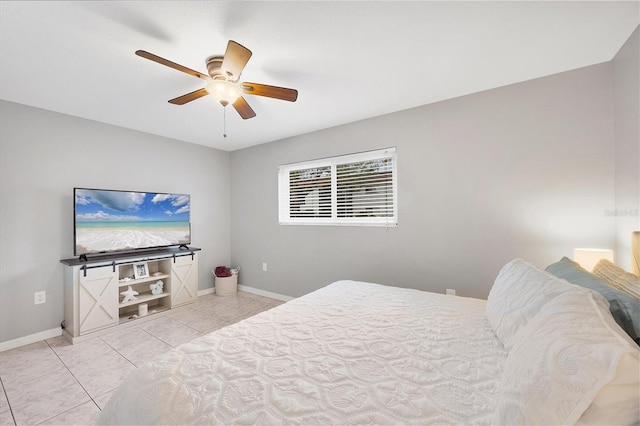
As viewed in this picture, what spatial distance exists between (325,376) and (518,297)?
3.22ft

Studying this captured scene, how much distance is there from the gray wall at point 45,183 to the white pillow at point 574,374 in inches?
159

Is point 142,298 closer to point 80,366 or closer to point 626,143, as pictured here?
point 80,366

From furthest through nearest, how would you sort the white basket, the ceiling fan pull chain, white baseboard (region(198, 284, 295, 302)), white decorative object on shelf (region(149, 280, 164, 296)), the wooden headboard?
the white basket → white baseboard (region(198, 284, 295, 302)) → white decorative object on shelf (region(149, 280, 164, 296)) → the ceiling fan pull chain → the wooden headboard

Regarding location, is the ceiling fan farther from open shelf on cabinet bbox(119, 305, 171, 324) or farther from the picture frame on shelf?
open shelf on cabinet bbox(119, 305, 171, 324)

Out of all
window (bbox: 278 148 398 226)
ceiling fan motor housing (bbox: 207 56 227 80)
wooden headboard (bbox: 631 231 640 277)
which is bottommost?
wooden headboard (bbox: 631 231 640 277)

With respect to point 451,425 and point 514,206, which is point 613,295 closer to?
point 451,425

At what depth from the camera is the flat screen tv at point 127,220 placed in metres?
2.97

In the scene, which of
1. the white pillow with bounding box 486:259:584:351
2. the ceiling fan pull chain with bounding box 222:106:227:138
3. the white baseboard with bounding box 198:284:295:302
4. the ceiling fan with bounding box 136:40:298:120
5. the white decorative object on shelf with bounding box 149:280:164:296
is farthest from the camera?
the white baseboard with bounding box 198:284:295:302

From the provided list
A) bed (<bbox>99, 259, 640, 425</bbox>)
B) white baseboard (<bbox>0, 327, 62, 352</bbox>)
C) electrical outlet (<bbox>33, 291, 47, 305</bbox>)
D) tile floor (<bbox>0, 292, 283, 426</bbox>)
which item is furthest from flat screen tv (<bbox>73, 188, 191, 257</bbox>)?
bed (<bbox>99, 259, 640, 425</bbox>)

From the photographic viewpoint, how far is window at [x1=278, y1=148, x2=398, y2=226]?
10.2 ft

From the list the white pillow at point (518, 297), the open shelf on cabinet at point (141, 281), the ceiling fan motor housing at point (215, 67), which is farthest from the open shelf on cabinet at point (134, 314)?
the white pillow at point (518, 297)

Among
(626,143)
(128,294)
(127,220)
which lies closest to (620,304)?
(626,143)

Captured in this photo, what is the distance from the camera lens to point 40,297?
280cm

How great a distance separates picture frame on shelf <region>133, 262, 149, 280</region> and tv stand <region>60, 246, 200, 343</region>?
0.08 ft
